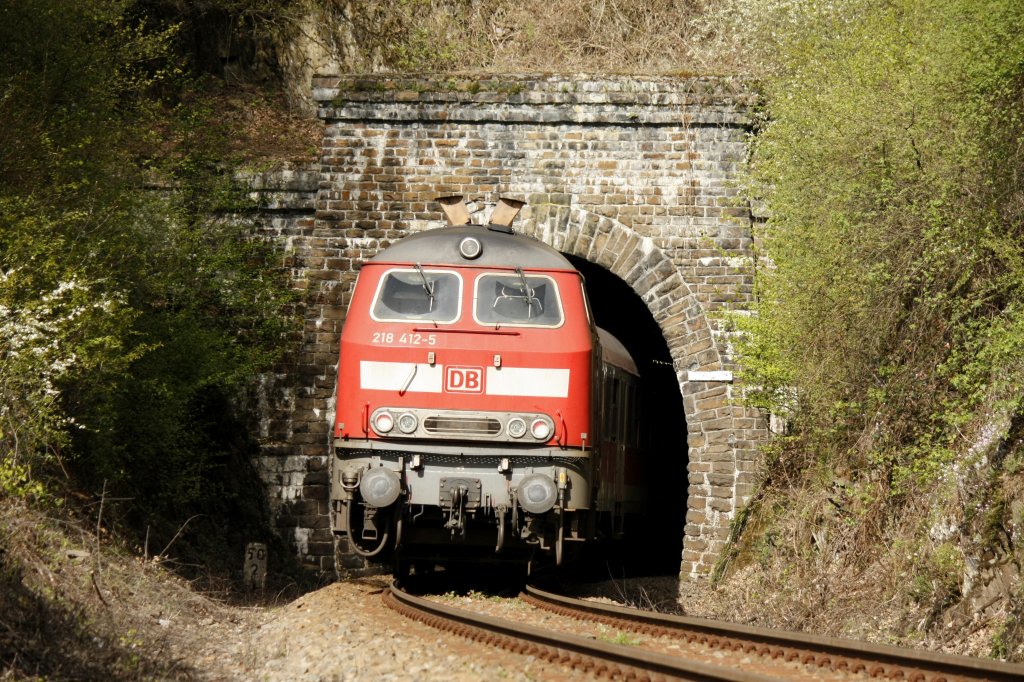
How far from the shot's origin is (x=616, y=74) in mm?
14672

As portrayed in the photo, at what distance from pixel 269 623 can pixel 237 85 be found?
14.1 m

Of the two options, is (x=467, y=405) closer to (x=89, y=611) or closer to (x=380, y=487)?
(x=380, y=487)

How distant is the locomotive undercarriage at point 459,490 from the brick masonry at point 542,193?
13.6ft

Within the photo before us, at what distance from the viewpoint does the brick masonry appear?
47.3 feet

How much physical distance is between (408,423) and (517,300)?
160 centimetres

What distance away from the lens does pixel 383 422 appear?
1023 centimetres

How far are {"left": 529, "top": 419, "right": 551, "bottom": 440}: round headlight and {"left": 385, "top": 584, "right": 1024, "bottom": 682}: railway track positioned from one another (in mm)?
1649

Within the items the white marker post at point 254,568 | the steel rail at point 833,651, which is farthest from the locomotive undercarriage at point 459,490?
the white marker post at point 254,568

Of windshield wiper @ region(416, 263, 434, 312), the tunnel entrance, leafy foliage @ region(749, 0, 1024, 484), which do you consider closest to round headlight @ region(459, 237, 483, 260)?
windshield wiper @ region(416, 263, 434, 312)

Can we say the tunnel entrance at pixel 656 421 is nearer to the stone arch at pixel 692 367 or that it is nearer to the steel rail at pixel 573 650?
the stone arch at pixel 692 367

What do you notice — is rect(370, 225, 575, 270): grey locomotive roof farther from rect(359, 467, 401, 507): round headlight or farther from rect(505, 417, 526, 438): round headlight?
rect(359, 467, 401, 507): round headlight

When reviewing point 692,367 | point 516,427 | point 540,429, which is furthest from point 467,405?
point 692,367

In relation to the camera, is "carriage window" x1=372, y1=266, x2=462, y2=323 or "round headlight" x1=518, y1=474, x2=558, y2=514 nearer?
"round headlight" x1=518, y1=474, x2=558, y2=514

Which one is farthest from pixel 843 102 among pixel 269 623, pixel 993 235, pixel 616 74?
pixel 269 623
